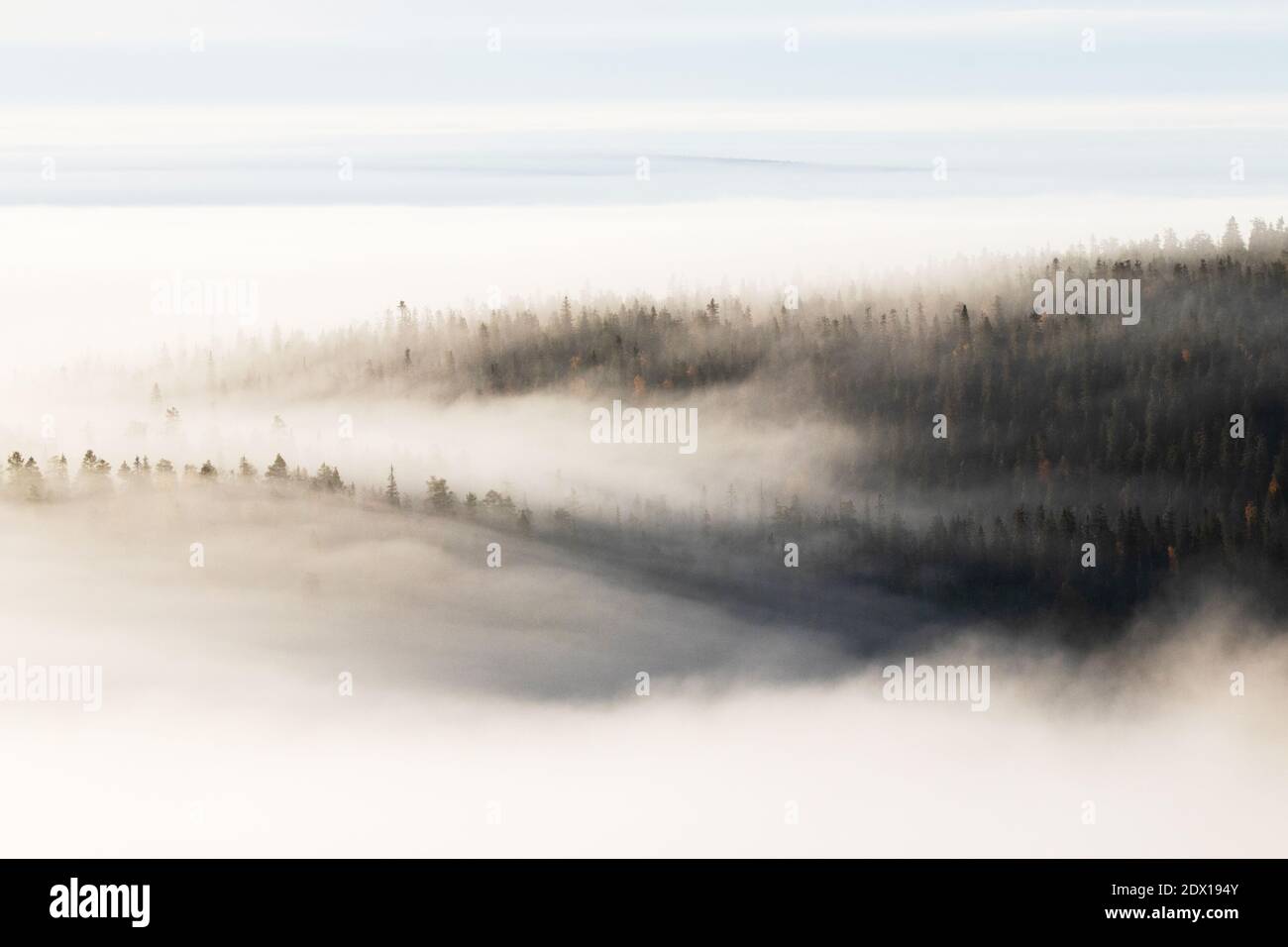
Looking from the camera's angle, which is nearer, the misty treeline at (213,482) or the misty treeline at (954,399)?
the misty treeline at (213,482)

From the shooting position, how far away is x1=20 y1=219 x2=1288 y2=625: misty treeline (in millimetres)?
25531

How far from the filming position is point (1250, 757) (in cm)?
2347

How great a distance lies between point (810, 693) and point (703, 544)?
3.44 m

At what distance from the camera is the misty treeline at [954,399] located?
25.5 m

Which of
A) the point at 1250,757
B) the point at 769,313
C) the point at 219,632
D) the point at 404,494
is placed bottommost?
the point at 1250,757

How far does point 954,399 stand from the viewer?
Result: 26.8 m

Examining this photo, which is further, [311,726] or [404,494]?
[404,494]

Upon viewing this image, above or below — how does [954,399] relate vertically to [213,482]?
above

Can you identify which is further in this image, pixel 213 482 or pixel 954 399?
pixel 954 399

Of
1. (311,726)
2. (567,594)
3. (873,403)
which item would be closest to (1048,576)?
(873,403)

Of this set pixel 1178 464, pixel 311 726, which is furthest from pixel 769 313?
pixel 311 726

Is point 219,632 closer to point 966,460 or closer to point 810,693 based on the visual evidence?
point 810,693

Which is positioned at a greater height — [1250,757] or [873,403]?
[873,403]

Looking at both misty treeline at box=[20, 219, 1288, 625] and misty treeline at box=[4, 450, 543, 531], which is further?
misty treeline at box=[20, 219, 1288, 625]
